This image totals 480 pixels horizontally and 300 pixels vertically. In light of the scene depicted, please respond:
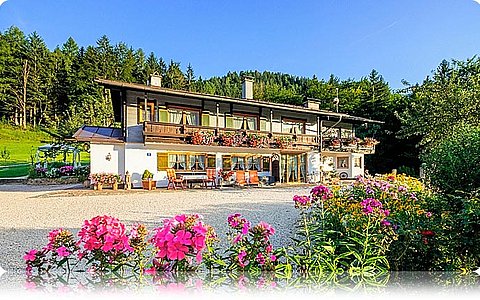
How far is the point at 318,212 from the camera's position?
4664 millimetres

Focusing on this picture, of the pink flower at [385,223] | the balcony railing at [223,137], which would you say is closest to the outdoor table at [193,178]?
the balcony railing at [223,137]

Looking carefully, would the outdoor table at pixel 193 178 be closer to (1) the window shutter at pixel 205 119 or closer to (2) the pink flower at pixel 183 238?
(1) the window shutter at pixel 205 119

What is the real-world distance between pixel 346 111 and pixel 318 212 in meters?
32.8

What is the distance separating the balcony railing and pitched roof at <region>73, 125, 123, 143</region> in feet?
4.88

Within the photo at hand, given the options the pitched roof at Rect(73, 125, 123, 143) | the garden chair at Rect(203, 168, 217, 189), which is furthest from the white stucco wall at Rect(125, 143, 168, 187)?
the garden chair at Rect(203, 168, 217, 189)

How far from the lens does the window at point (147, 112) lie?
1630 centimetres

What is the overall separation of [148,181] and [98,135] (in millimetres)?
3225

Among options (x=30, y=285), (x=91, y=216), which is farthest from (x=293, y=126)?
(x=30, y=285)

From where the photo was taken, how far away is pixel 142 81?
161 feet

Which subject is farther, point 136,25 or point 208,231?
point 136,25

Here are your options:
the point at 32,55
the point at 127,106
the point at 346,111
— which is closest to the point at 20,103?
the point at 32,55

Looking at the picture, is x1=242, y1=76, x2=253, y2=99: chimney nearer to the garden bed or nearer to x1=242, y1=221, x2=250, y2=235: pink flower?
the garden bed

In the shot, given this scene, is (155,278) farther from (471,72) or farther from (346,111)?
(346,111)

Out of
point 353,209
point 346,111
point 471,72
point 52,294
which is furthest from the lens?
point 346,111
